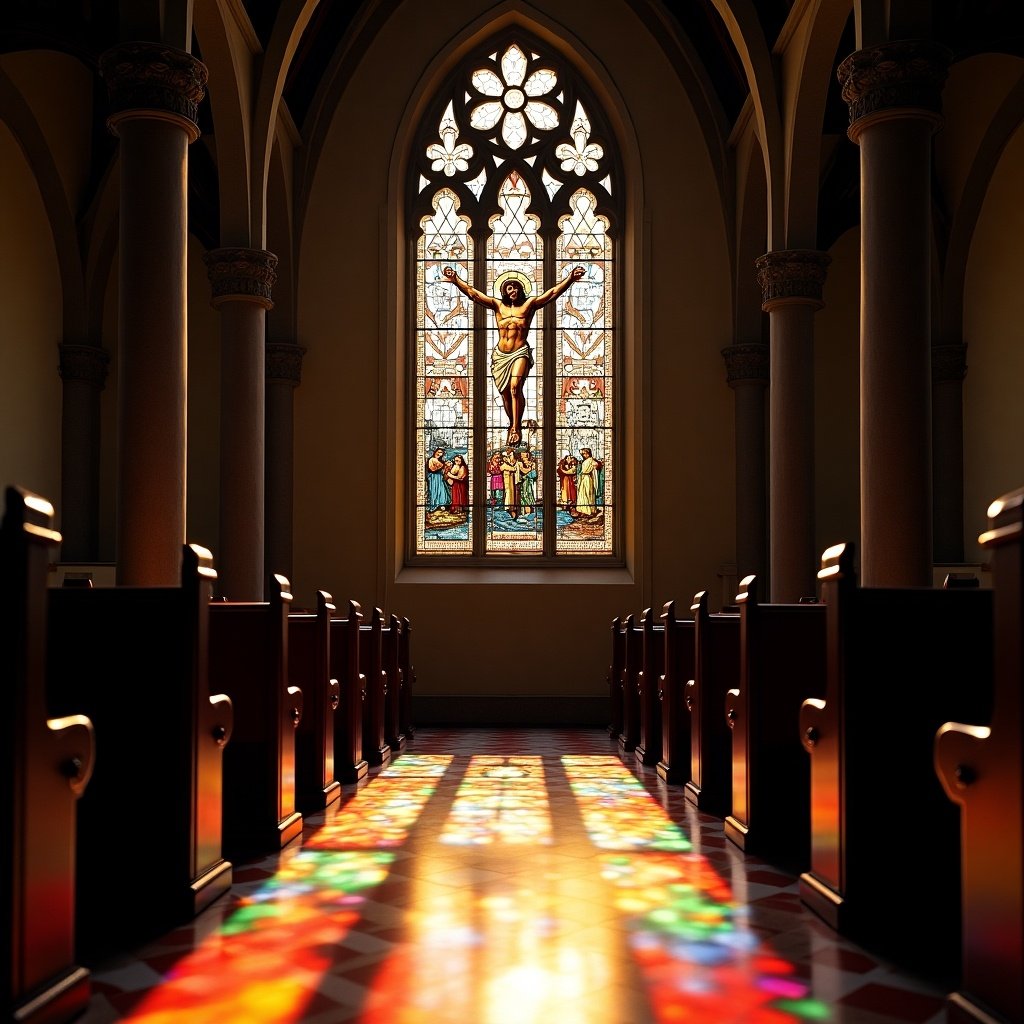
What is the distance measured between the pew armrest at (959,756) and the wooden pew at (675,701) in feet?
14.6

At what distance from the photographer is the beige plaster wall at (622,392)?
1308 cm

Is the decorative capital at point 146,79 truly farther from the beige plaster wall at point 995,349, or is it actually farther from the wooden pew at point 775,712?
the beige plaster wall at point 995,349

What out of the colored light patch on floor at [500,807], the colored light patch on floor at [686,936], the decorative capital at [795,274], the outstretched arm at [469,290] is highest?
the outstretched arm at [469,290]

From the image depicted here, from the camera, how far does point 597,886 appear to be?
4.23 metres

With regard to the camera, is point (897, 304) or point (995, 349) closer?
point (897, 304)

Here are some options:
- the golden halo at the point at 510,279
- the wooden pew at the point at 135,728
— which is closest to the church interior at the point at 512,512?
the wooden pew at the point at 135,728

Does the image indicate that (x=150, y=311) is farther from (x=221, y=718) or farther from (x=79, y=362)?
(x=79, y=362)

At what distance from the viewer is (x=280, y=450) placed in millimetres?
13172

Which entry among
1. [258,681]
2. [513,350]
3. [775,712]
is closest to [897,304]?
[775,712]

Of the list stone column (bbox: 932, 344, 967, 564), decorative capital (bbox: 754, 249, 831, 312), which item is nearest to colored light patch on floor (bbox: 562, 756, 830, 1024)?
decorative capital (bbox: 754, 249, 831, 312)

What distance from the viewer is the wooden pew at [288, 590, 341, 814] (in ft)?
19.8

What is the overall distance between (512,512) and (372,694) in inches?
222

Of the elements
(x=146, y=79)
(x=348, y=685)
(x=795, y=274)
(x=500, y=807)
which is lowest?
(x=500, y=807)

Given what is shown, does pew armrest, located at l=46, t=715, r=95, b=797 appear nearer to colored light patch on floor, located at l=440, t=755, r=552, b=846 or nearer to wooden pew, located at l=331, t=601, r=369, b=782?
colored light patch on floor, located at l=440, t=755, r=552, b=846
